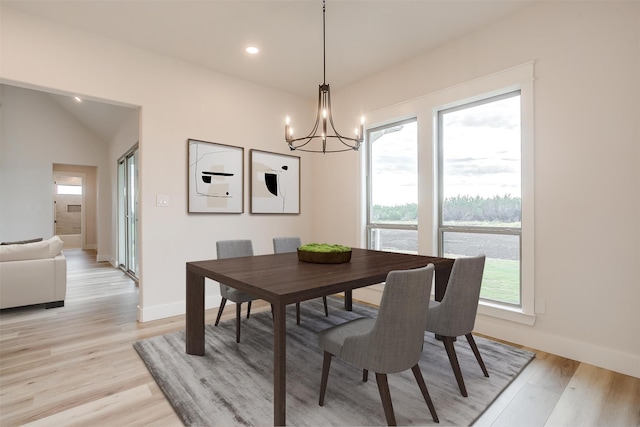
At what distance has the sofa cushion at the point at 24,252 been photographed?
11.1 feet

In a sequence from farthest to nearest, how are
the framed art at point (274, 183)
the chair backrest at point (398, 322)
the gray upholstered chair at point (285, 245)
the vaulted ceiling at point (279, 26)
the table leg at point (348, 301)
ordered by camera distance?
1. the framed art at point (274, 183)
2. the table leg at point (348, 301)
3. the gray upholstered chair at point (285, 245)
4. the vaulted ceiling at point (279, 26)
5. the chair backrest at point (398, 322)

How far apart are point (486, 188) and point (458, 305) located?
159 centimetres

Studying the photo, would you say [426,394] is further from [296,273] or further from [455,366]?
[296,273]

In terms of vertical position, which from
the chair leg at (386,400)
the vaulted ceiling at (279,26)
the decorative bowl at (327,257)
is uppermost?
the vaulted ceiling at (279,26)

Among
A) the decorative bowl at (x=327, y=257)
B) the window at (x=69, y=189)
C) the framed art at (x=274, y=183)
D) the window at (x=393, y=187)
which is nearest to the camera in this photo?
the decorative bowl at (x=327, y=257)

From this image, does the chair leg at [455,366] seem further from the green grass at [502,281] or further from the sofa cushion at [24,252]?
the sofa cushion at [24,252]

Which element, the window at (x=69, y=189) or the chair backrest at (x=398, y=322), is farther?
the window at (x=69, y=189)

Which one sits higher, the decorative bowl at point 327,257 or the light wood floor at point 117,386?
the decorative bowl at point 327,257

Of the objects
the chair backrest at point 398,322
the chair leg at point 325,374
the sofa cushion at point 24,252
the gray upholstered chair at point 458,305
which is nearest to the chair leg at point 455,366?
the gray upholstered chair at point 458,305

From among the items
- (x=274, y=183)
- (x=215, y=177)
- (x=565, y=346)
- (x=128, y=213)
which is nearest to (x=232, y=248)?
(x=215, y=177)

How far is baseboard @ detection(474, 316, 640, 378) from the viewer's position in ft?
7.24

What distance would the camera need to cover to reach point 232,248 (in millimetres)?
3102

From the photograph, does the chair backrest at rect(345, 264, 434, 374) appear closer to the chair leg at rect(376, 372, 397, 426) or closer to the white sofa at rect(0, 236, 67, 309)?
the chair leg at rect(376, 372, 397, 426)

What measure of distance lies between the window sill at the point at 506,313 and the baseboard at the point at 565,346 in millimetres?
56
